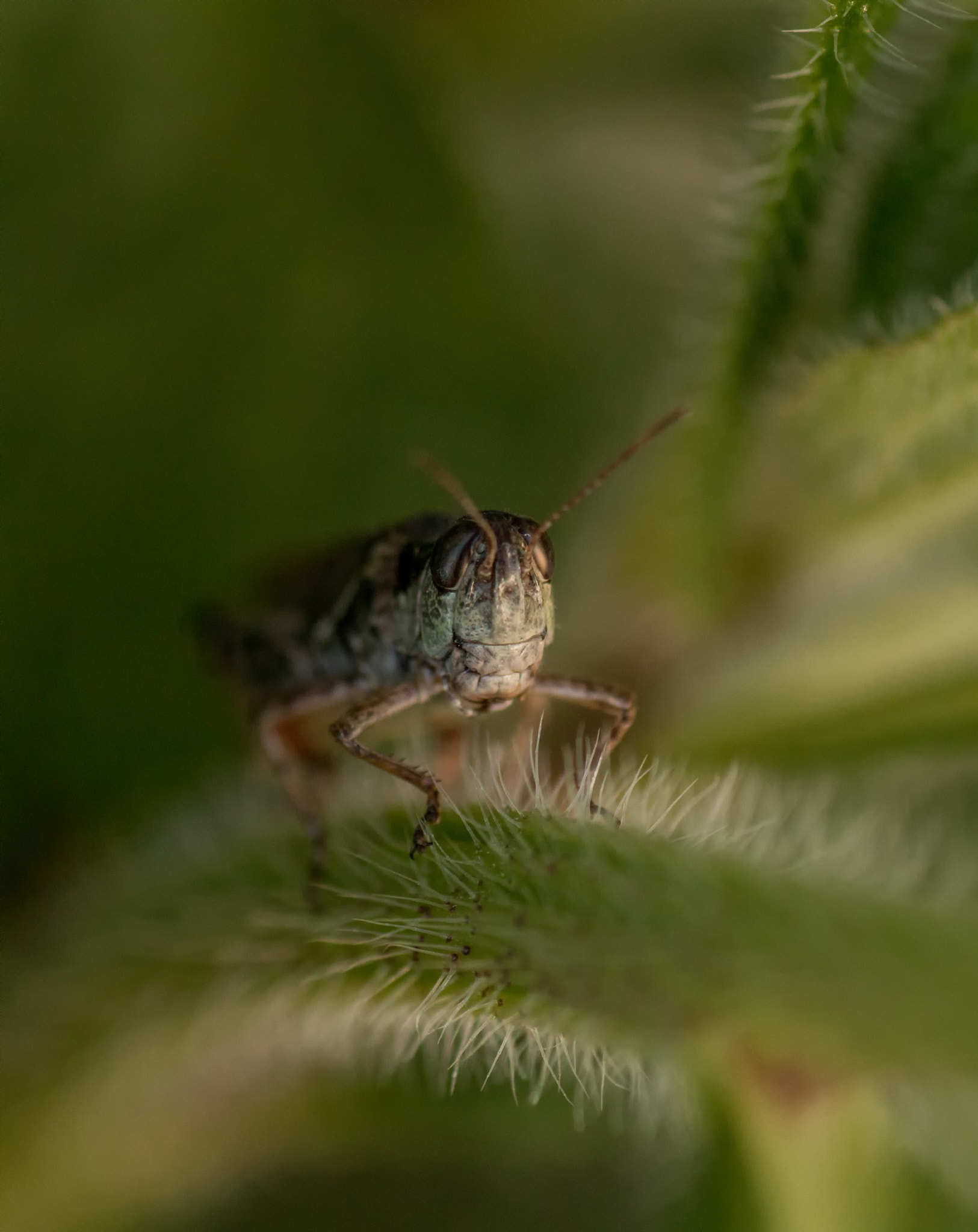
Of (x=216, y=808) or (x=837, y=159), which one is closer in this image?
(x=837, y=159)

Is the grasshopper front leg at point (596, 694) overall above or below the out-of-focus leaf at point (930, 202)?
below

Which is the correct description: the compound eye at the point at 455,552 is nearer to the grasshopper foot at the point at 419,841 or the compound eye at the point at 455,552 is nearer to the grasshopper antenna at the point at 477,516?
the grasshopper antenna at the point at 477,516

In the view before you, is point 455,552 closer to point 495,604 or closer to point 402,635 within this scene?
point 495,604

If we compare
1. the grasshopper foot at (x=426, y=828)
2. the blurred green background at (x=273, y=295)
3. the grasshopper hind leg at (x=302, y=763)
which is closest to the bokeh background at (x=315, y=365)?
the blurred green background at (x=273, y=295)

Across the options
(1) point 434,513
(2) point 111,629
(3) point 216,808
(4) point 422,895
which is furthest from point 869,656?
(2) point 111,629

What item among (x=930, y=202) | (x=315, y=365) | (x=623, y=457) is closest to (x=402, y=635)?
(x=623, y=457)

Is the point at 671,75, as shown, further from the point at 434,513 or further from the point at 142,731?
the point at 142,731

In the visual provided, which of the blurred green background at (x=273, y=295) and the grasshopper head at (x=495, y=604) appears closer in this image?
the grasshopper head at (x=495, y=604)
